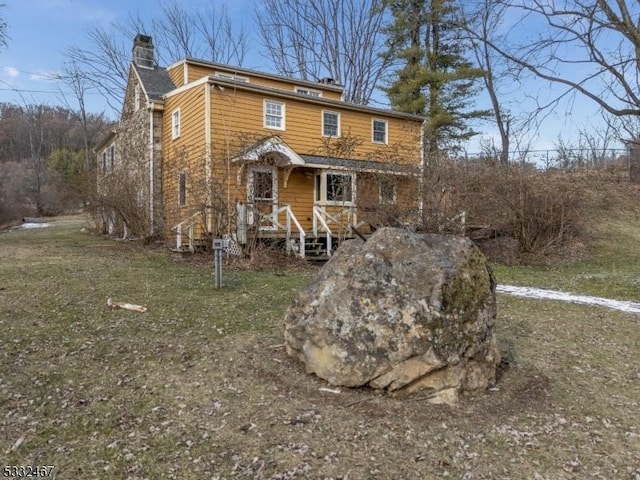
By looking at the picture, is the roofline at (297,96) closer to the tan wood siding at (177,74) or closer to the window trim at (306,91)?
the window trim at (306,91)

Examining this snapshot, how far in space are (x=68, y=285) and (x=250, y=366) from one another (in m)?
4.97

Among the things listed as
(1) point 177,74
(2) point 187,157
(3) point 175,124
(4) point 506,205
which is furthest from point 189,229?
(4) point 506,205

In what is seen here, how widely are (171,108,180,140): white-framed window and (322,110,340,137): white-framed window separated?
501 centimetres

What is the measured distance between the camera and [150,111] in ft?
53.3

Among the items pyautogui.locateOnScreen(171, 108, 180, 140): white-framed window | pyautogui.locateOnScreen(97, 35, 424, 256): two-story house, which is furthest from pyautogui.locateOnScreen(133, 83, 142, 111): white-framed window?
pyautogui.locateOnScreen(171, 108, 180, 140): white-framed window

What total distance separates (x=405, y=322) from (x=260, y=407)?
135 cm

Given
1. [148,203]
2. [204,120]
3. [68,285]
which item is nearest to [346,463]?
[68,285]

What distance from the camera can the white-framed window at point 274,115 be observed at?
14.8m

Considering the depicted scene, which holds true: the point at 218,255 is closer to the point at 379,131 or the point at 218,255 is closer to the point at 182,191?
the point at 182,191

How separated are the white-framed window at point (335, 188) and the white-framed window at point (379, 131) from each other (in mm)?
2916

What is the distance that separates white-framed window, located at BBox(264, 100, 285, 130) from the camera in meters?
14.8

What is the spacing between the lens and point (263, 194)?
13.4 m

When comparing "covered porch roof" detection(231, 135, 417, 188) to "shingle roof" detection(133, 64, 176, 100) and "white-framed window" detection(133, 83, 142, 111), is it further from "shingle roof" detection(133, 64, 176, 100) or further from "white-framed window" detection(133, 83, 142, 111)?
"white-framed window" detection(133, 83, 142, 111)

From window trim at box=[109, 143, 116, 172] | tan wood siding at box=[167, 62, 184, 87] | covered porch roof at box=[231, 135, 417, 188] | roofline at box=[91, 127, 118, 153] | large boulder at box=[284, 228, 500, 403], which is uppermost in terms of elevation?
tan wood siding at box=[167, 62, 184, 87]
